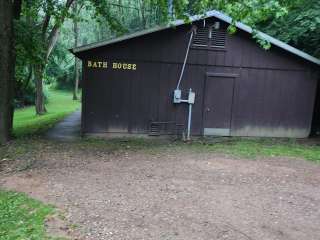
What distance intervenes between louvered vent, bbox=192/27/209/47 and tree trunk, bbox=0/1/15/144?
595cm

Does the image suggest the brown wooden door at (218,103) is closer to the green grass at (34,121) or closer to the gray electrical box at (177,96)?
the gray electrical box at (177,96)

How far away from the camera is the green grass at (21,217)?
495cm

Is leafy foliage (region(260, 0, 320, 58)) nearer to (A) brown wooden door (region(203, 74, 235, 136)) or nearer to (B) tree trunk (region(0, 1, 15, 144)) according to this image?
(A) brown wooden door (region(203, 74, 235, 136))

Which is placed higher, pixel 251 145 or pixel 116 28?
pixel 116 28

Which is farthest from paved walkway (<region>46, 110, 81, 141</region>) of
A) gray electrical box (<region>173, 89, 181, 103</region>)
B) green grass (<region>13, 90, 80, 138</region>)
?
gray electrical box (<region>173, 89, 181, 103</region>)

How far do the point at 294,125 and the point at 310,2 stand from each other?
15.2 feet

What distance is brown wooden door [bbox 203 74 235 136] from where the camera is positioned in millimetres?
13750

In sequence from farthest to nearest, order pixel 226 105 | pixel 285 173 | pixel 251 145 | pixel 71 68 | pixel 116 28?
1. pixel 71 68
2. pixel 116 28
3. pixel 226 105
4. pixel 251 145
5. pixel 285 173

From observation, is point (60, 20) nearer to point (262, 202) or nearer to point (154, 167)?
point (154, 167)

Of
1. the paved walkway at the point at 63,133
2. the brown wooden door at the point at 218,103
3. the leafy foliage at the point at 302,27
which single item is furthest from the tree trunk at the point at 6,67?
the leafy foliage at the point at 302,27

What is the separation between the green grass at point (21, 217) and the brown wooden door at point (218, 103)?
8452 millimetres

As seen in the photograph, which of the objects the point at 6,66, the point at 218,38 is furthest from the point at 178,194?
the point at 218,38

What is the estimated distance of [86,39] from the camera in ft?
118

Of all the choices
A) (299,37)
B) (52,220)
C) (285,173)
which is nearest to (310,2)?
(299,37)
